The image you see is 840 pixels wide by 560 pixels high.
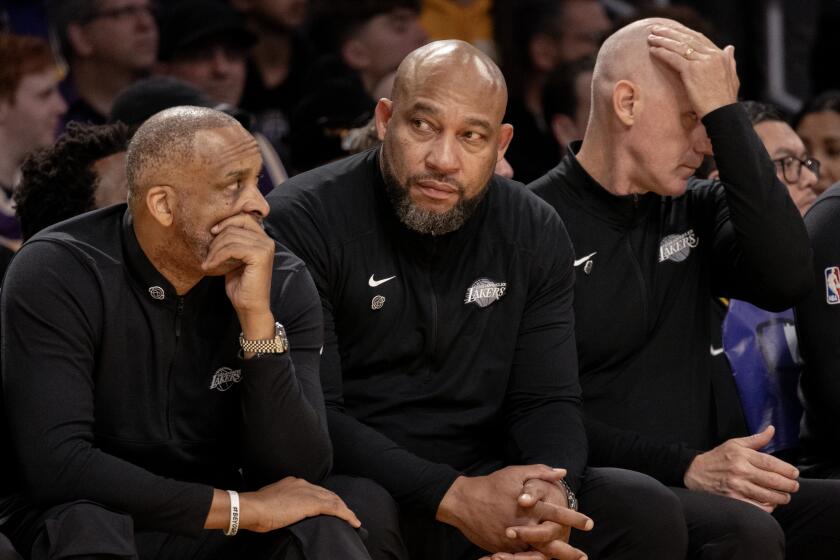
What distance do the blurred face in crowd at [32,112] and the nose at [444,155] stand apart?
7.01ft

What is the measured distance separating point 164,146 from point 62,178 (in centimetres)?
92

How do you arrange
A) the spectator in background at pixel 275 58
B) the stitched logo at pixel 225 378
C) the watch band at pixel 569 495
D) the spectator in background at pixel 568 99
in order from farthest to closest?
the spectator in background at pixel 275 58 < the spectator in background at pixel 568 99 < the watch band at pixel 569 495 < the stitched logo at pixel 225 378

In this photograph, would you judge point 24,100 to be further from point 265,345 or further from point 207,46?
point 265,345

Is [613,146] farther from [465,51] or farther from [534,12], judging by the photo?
[534,12]

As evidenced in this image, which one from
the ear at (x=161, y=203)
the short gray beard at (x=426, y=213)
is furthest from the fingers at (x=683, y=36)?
the ear at (x=161, y=203)

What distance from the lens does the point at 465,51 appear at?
339 cm

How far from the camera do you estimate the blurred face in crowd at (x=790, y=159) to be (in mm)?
4512

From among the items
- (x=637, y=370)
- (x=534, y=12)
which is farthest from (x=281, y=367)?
(x=534, y=12)

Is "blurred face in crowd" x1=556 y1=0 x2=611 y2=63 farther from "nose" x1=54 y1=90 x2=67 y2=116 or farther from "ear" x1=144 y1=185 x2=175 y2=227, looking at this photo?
"ear" x1=144 y1=185 x2=175 y2=227

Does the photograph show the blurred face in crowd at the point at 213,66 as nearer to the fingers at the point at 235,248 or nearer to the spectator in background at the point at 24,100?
the spectator in background at the point at 24,100

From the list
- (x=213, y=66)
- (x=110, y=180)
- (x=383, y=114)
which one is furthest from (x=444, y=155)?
(x=213, y=66)

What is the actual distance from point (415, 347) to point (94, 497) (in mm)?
893

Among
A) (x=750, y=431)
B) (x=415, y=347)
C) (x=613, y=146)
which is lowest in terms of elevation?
(x=750, y=431)

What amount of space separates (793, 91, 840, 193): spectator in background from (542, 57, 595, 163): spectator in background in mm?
837
